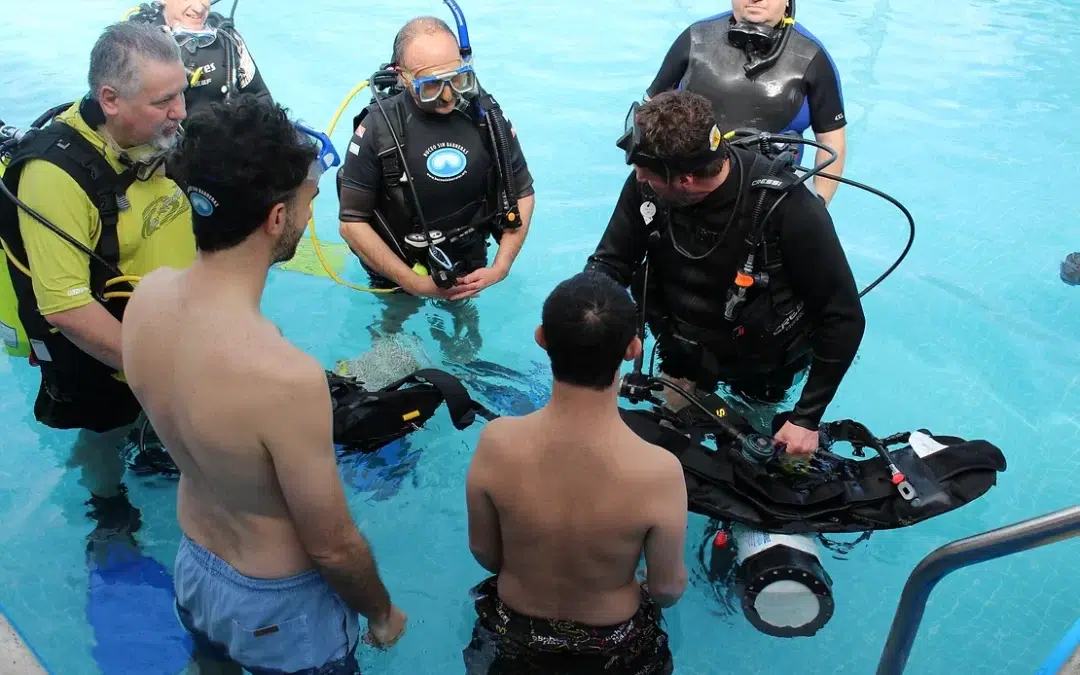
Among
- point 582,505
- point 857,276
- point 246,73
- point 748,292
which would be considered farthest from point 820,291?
point 246,73

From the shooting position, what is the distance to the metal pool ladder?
4.93ft

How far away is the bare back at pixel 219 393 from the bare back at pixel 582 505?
0.51 m

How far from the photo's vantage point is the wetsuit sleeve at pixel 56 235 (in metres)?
2.45

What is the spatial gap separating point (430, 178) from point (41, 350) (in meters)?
1.63

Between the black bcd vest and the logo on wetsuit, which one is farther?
the logo on wetsuit

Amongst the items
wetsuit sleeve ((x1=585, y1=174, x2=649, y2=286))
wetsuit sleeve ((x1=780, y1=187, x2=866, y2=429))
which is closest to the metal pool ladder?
wetsuit sleeve ((x1=780, y1=187, x2=866, y2=429))

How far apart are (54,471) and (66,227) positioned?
1877 mm

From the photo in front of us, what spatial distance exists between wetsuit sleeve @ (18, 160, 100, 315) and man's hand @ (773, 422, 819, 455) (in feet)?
7.62

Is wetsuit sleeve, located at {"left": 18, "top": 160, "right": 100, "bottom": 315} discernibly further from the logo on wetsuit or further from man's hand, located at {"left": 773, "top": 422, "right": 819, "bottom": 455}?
man's hand, located at {"left": 773, "top": 422, "right": 819, "bottom": 455}

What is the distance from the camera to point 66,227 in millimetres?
2488

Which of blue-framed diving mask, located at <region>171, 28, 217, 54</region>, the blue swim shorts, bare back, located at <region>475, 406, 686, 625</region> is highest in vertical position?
blue-framed diving mask, located at <region>171, 28, 217, 54</region>

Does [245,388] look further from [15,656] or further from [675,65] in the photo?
[675,65]

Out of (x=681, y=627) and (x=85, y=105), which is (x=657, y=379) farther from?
(x=85, y=105)

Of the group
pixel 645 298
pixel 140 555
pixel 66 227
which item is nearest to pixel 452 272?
pixel 645 298
